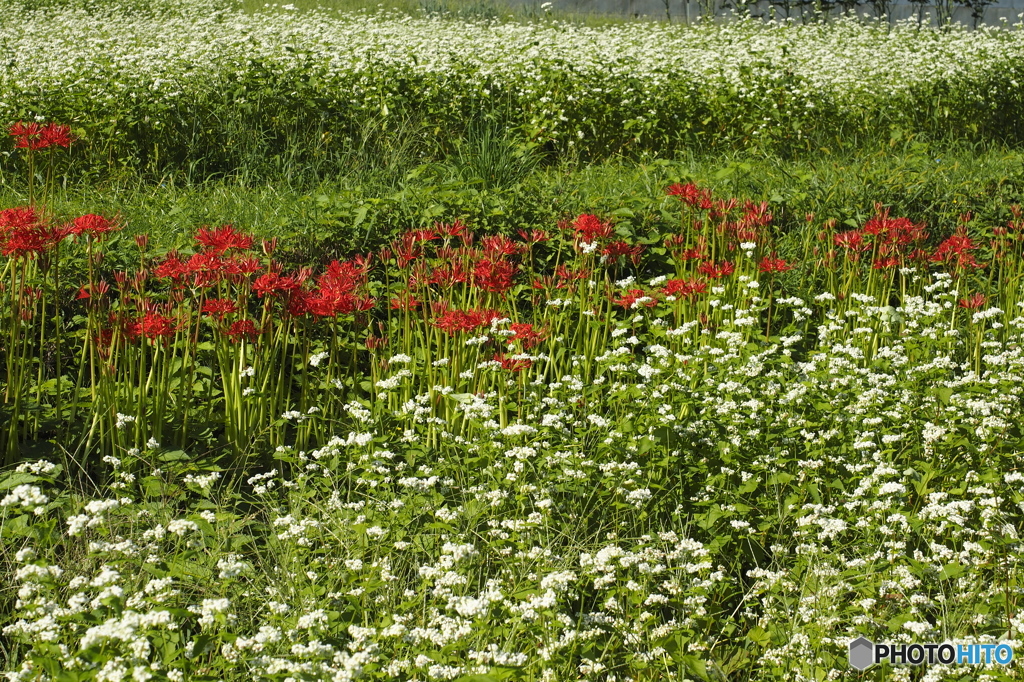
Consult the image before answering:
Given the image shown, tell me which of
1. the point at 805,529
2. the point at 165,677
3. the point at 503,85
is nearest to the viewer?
the point at 165,677

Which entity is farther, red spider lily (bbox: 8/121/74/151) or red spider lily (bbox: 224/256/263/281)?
red spider lily (bbox: 8/121/74/151)

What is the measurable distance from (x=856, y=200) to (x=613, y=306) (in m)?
1.80

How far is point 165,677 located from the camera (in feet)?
6.45

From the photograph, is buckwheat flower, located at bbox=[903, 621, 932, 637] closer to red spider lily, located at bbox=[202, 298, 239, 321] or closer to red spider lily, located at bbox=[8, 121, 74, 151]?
red spider lily, located at bbox=[202, 298, 239, 321]

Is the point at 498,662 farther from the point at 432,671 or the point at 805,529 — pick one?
the point at 805,529

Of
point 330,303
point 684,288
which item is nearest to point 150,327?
point 330,303

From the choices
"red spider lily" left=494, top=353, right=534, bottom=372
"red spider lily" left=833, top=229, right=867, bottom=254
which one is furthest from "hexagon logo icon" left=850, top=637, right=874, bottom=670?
"red spider lily" left=833, top=229, right=867, bottom=254

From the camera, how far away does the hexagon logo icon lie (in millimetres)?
2188

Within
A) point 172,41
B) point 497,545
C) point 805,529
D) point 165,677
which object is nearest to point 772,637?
point 805,529

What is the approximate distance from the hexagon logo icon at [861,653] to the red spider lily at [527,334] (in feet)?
4.99

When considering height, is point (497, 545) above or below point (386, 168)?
below

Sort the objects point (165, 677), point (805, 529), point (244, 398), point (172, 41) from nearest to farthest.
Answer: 1. point (165, 677)
2. point (805, 529)
3. point (244, 398)
4. point (172, 41)

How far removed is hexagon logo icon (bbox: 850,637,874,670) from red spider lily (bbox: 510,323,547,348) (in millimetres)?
1522

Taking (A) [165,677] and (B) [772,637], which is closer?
(A) [165,677]
